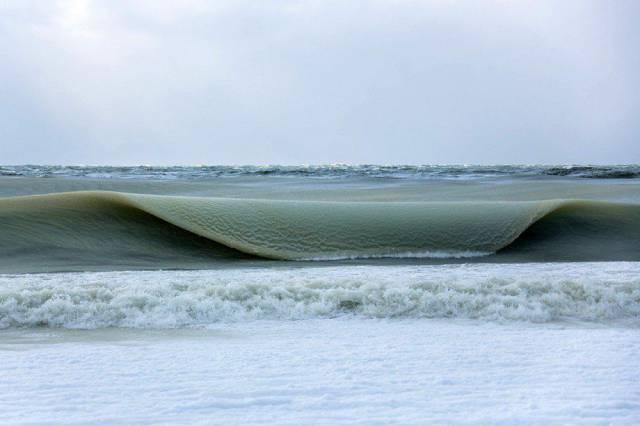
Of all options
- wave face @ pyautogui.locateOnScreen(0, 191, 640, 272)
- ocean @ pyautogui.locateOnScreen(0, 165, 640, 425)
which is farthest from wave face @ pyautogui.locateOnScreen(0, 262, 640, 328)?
wave face @ pyautogui.locateOnScreen(0, 191, 640, 272)

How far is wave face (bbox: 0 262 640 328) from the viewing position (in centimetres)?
239

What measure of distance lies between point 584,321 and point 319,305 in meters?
0.89

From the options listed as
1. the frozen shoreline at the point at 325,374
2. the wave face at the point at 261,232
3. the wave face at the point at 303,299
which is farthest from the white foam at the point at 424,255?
the frozen shoreline at the point at 325,374

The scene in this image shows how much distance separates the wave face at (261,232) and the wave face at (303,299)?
79 cm

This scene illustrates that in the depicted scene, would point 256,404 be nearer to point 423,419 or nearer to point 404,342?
point 423,419

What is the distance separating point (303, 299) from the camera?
8.31 feet

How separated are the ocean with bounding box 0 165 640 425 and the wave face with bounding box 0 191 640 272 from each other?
1 cm

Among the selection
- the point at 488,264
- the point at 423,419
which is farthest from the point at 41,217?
the point at 423,419

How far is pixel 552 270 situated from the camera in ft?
10.4

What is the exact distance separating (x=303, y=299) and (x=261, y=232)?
3.89 ft

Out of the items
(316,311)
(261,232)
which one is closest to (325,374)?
(316,311)

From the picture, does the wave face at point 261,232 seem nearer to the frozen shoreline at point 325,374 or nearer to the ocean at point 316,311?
the ocean at point 316,311

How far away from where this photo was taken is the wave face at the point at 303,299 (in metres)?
2.39

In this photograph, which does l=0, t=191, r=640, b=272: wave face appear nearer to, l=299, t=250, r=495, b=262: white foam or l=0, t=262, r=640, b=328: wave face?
l=299, t=250, r=495, b=262: white foam
